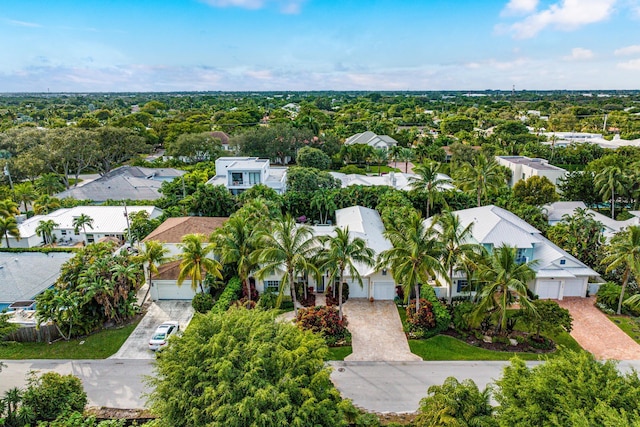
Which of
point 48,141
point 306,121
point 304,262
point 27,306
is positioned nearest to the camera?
point 304,262

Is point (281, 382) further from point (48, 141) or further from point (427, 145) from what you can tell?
point (427, 145)

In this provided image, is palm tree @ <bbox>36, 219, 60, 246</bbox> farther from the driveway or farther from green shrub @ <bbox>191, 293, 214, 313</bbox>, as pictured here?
the driveway

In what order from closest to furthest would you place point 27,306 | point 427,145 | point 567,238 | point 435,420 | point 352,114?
point 435,420
point 27,306
point 567,238
point 427,145
point 352,114

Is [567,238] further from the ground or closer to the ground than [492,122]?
closer to the ground

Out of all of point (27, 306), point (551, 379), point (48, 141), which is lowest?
point (27, 306)

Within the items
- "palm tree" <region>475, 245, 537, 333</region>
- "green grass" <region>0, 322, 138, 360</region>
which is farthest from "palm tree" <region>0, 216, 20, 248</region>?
"palm tree" <region>475, 245, 537, 333</region>

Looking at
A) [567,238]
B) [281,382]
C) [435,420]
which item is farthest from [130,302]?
[567,238]

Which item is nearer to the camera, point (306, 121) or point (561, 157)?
point (561, 157)
